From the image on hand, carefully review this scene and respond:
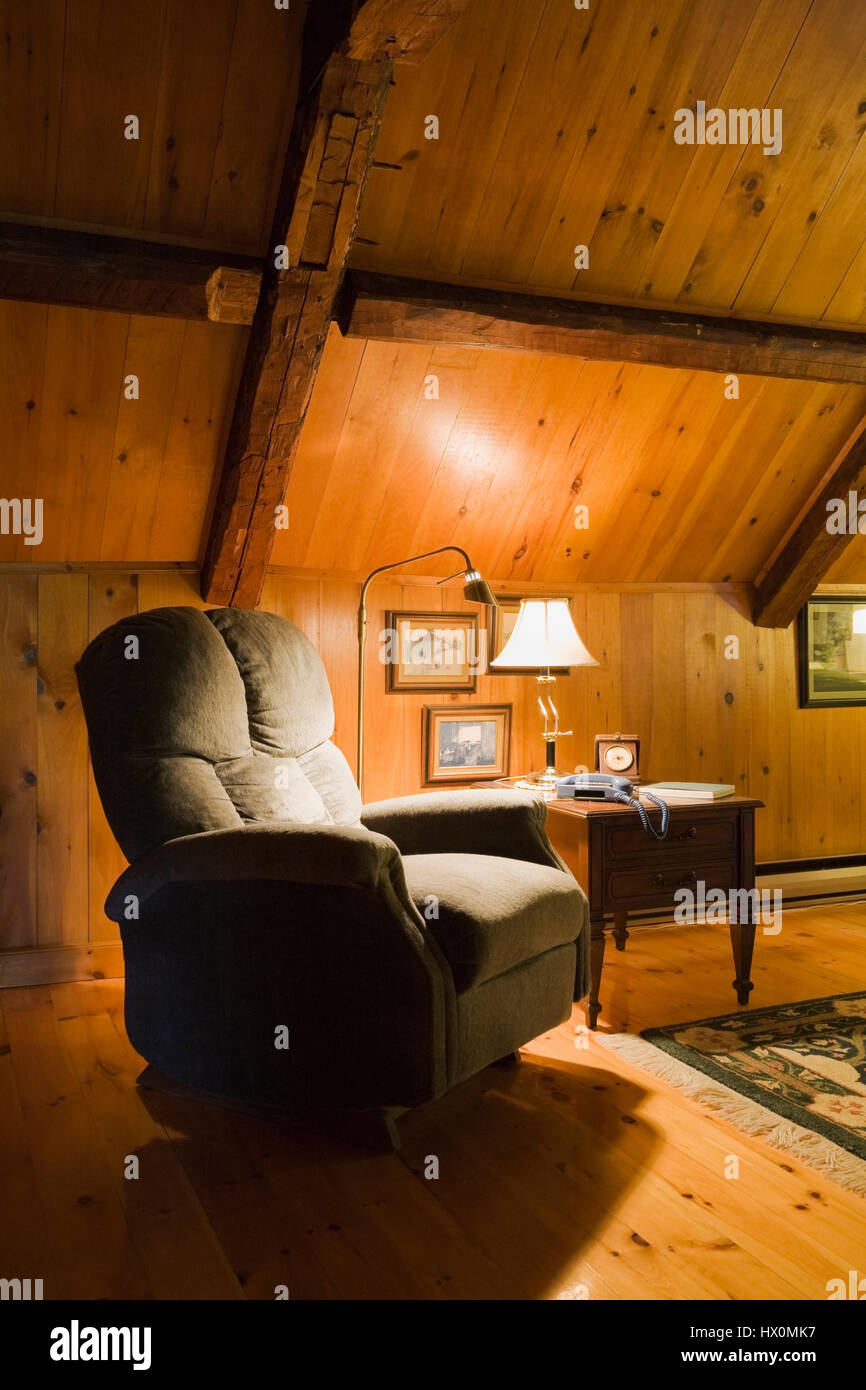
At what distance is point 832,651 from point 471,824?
2346 mm

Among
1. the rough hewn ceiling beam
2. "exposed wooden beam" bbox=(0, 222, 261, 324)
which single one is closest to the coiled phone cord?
the rough hewn ceiling beam

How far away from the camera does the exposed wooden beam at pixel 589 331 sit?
2.70 meters

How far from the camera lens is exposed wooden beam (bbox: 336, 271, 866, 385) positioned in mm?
2695

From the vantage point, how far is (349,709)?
3506 millimetres

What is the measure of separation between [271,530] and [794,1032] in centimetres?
198

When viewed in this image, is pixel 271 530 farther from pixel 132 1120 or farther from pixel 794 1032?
pixel 794 1032

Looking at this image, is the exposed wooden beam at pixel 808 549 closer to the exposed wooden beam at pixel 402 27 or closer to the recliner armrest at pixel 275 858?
the exposed wooden beam at pixel 402 27

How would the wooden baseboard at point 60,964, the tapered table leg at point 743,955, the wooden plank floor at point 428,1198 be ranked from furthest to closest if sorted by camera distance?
1. the wooden baseboard at point 60,964
2. the tapered table leg at point 743,955
3. the wooden plank floor at point 428,1198

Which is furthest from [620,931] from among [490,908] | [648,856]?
[490,908]

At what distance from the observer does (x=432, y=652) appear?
3627mm

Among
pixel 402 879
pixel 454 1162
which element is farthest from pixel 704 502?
pixel 454 1162

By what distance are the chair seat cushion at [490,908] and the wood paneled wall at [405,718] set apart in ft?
3.94

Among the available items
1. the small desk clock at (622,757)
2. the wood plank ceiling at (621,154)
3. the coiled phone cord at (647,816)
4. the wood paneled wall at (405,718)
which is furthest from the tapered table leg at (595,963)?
the wood plank ceiling at (621,154)

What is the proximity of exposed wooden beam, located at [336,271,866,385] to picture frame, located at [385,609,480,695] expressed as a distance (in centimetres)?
103
